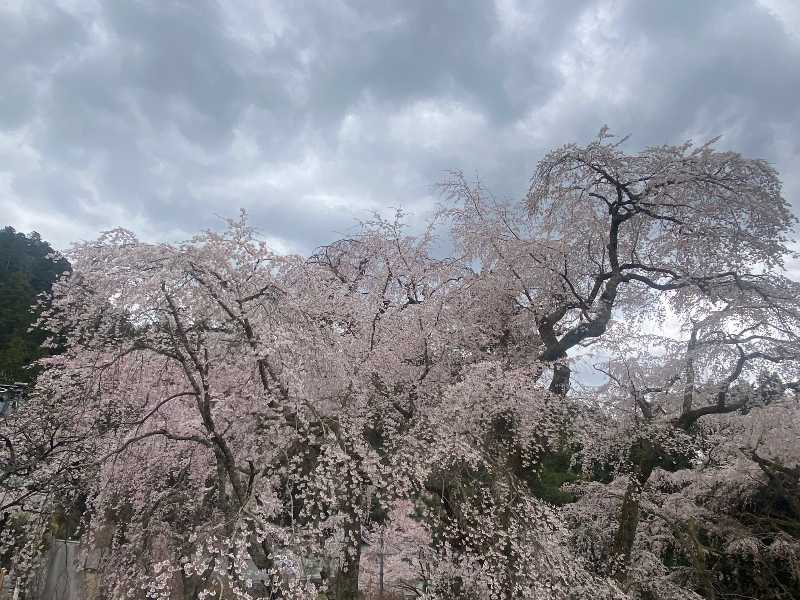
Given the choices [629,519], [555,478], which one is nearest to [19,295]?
[555,478]

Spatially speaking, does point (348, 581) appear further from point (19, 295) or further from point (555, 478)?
point (19, 295)

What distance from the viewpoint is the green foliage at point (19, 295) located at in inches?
608

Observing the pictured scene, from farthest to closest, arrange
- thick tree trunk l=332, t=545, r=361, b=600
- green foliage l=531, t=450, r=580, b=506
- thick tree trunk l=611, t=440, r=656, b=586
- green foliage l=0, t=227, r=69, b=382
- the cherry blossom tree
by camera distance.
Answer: green foliage l=0, t=227, r=69, b=382 < green foliage l=531, t=450, r=580, b=506 < thick tree trunk l=611, t=440, r=656, b=586 < thick tree trunk l=332, t=545, r=361, b=600 < the cherry blossom tree

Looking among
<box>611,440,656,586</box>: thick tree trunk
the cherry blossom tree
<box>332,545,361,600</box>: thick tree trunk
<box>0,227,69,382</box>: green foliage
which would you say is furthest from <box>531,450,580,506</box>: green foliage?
<box>0,227,69,382</box>: green foliage

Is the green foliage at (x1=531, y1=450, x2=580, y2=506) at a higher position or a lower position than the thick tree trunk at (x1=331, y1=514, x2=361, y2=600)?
higher

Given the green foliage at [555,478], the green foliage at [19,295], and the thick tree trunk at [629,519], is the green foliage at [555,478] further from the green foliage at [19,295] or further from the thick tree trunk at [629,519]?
the green foliage at [19,295]

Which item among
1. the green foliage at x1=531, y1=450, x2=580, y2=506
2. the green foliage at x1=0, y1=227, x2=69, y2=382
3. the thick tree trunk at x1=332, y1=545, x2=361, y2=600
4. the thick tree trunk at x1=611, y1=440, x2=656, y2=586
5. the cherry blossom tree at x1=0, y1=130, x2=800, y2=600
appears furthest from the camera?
the green foliage at x1=0, y1=227, x2=69, y2=382

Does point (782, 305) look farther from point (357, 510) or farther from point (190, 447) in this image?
point (190, 447)

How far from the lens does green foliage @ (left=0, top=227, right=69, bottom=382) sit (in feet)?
50.7

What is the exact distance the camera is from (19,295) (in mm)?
18953

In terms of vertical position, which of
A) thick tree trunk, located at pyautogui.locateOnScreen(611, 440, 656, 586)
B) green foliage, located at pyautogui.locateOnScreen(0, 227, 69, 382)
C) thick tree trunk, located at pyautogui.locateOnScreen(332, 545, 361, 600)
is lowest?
thick tree trunk, located at pyautogui.locateOnScreen(332, 545, 361, 600)

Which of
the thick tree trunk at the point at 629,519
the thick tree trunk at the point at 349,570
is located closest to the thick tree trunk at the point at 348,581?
the thick tree trunk at the point at 349,570

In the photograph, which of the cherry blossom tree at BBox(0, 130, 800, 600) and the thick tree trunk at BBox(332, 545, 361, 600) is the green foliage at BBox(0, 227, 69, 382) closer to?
the cherry blossom tree at BBox(0, 130, 800, 600)

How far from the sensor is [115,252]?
212 inches
